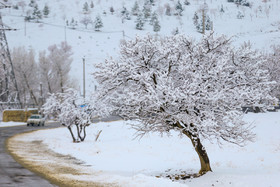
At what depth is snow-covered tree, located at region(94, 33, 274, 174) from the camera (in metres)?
12.8

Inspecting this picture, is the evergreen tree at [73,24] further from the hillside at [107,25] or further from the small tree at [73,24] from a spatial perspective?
the hillside at [107,25]

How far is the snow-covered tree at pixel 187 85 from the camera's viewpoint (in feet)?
42.0

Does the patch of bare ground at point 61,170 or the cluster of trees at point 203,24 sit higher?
the cluster of trees at point 203,24

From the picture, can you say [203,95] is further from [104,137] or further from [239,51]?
[104,137]

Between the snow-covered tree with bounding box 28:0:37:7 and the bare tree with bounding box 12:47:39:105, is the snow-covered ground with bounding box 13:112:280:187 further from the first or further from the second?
the snow-covered tree with bounding box 28:0:37:7

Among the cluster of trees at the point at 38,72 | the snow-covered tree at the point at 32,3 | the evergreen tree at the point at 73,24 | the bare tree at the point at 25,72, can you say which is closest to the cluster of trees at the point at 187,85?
the cluster of trees at the point at 38,72

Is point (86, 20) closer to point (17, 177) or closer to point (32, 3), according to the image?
point (32, 3)

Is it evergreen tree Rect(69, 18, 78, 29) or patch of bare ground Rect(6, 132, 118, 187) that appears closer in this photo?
patch of bare ground Rect(6, 132, 118, 187)

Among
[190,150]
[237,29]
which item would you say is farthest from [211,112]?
[237,29]

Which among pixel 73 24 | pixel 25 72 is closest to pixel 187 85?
pixel 25 72

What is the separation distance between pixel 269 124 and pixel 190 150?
15391 mm

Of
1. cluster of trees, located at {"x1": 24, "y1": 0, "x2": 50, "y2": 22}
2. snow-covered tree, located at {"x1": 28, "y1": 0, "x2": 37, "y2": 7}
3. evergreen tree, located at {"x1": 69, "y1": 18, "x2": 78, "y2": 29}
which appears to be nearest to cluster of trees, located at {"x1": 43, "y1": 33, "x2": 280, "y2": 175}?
evergreen tree, located at {"x1": 69, "y1": 18, "x2": 78, "y2": 29}

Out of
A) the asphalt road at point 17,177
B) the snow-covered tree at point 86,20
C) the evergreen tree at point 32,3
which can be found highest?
the evergreen tree at point 32,3

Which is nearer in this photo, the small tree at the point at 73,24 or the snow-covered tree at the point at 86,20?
the small tree at the point at 73,24
